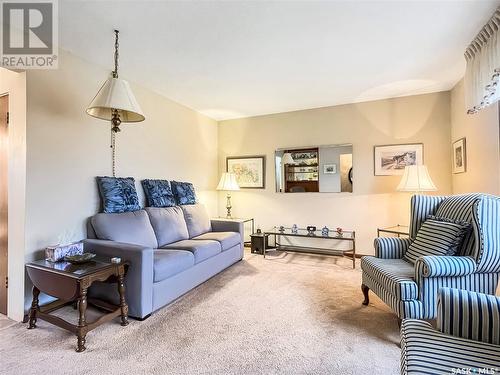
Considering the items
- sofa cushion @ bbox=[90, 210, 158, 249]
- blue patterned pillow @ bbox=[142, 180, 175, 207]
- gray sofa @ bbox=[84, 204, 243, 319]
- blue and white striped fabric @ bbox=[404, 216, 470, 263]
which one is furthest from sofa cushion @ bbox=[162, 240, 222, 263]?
blue and white striped fabric @ bbox=[404, 216, 470, 263]

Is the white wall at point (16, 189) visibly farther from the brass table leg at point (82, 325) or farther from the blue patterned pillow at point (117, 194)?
the brass table leg at point (82, 325)

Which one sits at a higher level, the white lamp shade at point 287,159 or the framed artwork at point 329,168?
the white lamp shade at point 287,159

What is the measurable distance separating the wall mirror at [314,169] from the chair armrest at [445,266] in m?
2.44

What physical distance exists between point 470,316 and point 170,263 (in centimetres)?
219

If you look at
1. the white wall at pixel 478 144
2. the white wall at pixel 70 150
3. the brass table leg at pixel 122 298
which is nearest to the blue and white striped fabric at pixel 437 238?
the white wall at pixel 478 144

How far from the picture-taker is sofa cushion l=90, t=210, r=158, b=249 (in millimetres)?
2596

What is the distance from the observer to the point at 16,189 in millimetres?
2273

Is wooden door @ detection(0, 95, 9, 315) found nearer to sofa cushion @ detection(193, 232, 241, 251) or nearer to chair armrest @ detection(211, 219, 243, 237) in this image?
sofa cushion @ detection(193, 232, 241, 251)

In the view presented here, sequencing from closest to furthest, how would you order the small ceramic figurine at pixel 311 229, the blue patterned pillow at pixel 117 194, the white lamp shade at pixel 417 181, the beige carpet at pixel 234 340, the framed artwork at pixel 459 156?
Answer: the beige carpet at pixel 234 340 < the blue patterned pillow at pixel 117 194 < the framed artwork at pixel 459 156 < the white lamp shade at pixel 417 181 < the small ceramic figurine at pixel 311 229

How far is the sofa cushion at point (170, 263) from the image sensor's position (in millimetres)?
2340

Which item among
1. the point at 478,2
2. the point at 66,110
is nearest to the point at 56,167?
the point at 66,110

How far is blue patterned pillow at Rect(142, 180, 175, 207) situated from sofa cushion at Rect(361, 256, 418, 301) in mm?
2561

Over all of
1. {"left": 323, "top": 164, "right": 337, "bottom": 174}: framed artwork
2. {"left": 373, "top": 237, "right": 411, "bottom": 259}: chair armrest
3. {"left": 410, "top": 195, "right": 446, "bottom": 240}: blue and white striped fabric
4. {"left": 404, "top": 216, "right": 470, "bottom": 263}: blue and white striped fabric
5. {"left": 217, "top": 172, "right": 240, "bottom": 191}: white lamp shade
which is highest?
{"left": 323, "top": 164, "right": 337, "bottom": 174}: framed artwork

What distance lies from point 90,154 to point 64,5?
1.37m
